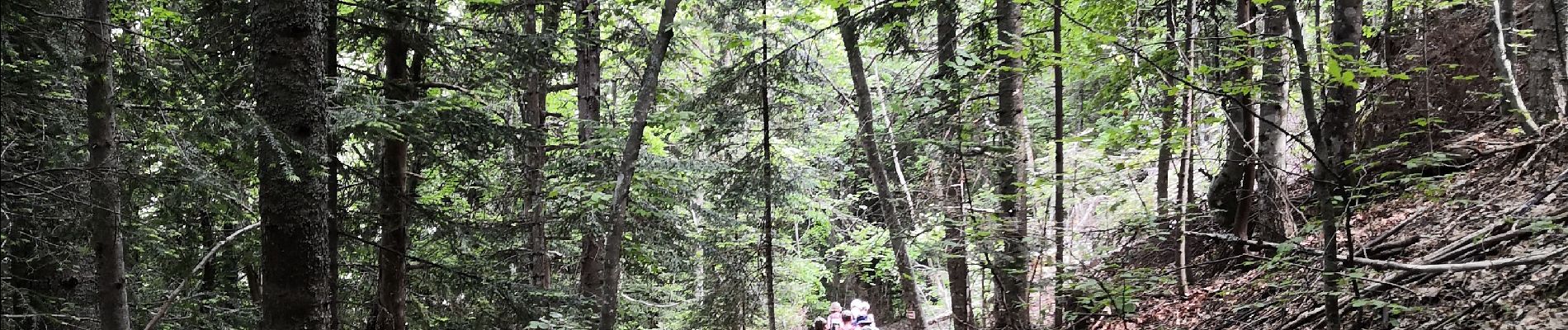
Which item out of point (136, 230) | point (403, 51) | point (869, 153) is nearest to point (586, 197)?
point (403, 51)

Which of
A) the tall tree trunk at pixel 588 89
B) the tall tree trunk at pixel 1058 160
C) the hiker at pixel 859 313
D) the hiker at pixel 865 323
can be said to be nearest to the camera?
the tall tree trunk at pixel 1058 160

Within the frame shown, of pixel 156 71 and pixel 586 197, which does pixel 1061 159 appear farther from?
pixel 156 71

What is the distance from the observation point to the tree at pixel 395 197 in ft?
27.4

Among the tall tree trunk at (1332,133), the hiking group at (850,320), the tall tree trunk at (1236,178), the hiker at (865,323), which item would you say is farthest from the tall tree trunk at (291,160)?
the hiker at (865,323)

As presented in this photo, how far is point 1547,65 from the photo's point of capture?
6.66 meters

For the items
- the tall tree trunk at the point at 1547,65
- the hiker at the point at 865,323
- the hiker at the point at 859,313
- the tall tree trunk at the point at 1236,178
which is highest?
the tall tree trunk at the point at 1547,65

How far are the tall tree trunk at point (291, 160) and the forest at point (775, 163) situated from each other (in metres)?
0.02

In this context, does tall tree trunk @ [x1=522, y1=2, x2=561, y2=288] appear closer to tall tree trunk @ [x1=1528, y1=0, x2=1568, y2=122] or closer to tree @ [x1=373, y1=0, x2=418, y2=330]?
tree @ [x1=373, y1=0, x2=418, y2=330]

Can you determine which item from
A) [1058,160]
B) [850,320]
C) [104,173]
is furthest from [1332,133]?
[850,320]

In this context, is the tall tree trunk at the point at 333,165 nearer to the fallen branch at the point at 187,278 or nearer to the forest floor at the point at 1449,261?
the fallen branch at the point at 187,278

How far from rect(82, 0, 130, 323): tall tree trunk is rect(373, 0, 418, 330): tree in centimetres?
207

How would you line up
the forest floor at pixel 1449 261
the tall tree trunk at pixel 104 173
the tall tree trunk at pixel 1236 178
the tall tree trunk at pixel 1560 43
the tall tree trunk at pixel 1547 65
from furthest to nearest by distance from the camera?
the tall tree trunk at pixel 1236 178 < the tall tree trunk at pixel 1547 65 < the tall tree trunk at pixel 1560 43 < the tall tree trunk at pixel 104 173 < the forest floor at pixel 1449 261

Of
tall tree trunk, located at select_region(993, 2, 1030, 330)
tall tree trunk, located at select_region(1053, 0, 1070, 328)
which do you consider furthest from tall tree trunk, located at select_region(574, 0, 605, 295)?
tall tree trunk, located at select_region(1053, 0, 1070, 328)

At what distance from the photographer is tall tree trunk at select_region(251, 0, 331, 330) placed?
4988 mm
